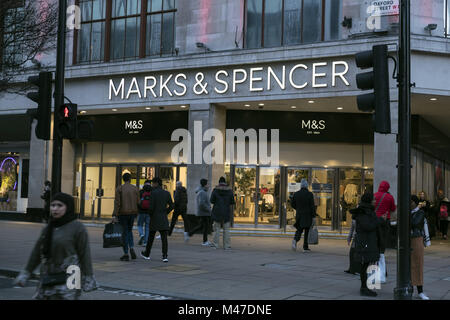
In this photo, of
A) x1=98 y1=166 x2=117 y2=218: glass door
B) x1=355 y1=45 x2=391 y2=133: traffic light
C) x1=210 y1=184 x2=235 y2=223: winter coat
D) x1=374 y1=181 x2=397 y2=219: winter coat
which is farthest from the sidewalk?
x1=98 y1=166 x2=117 y2=218: glass door

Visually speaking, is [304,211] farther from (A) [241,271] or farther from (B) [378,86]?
(B) [378,86]

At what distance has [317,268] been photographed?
37.8ft

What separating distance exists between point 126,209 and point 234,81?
7964 mm

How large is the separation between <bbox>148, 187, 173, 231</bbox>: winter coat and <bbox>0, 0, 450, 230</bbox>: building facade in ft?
22.5

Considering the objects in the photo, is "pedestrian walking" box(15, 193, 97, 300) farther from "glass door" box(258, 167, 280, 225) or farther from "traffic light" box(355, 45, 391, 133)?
"glass door" box(258, 167, 280, 225)

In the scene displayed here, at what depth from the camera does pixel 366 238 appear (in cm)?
875

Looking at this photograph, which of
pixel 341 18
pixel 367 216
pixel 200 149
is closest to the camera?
pixel 367 216

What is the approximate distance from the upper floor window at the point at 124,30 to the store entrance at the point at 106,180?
14.3ft

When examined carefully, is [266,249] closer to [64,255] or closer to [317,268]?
[317,268]

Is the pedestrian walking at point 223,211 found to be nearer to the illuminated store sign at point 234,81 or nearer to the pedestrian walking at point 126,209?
the pedestrian walking at point 126,209

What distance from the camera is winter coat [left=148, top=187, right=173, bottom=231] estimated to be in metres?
11.8

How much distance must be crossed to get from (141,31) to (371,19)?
8.58 metres

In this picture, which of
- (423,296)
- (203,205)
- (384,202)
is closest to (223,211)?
(203,205)

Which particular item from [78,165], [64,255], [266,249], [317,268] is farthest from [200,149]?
[64,255]
